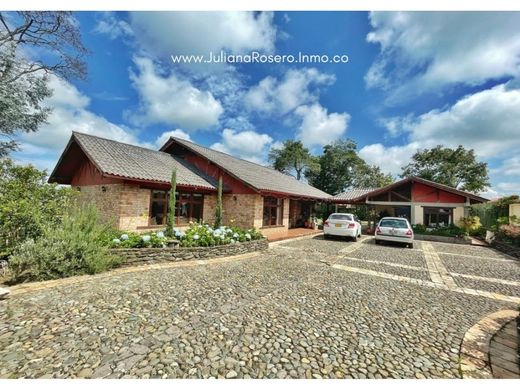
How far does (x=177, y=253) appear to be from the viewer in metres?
7.51

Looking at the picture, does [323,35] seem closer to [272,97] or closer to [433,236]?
[272,97]

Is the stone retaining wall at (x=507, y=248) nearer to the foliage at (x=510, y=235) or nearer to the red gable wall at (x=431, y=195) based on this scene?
the foliage at (x=510, y=235)

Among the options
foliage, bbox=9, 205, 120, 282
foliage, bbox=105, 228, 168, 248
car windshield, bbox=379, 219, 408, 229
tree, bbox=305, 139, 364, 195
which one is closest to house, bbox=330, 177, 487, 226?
car windshield, bbox=379, 219, 408, 229

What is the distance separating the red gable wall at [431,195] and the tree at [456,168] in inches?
848

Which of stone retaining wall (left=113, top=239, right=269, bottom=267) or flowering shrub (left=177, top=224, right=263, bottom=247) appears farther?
flowering shrub (left=177, top=224, right=263, bottom=247)

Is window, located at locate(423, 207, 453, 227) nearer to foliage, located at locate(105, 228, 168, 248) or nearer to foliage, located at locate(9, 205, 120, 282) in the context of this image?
foliage, located at locate(105, 228, 168, 248)

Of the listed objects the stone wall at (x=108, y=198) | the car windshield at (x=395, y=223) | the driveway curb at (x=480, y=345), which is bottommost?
the driveway curb at (x=480, y=345)

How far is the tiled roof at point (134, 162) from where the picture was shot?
10.4m

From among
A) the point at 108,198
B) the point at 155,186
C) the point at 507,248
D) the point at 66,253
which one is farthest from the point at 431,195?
the point at 66,253

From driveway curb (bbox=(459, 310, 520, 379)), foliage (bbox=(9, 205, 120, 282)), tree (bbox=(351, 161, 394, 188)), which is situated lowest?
driveway curb (bbox=(459, 310, 520, 379))

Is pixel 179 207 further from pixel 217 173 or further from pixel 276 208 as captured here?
pixel 276 208

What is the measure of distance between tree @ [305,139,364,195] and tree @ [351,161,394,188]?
0.60 meters

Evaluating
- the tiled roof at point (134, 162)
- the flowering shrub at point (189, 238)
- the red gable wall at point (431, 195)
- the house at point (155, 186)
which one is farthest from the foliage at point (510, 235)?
the tiled roof at point (134, 162)

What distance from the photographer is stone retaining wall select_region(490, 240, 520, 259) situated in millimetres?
10641
